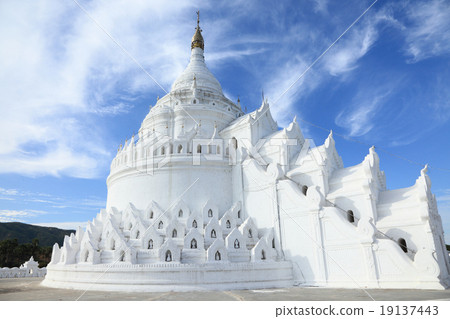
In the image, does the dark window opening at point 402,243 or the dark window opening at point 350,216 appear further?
the dark window opening at point 350,216

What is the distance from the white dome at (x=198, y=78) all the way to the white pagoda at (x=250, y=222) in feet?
22.3

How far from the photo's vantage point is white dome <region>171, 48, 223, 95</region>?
32.0 metres

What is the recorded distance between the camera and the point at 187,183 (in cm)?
2252

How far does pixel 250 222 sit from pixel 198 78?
1831 cm

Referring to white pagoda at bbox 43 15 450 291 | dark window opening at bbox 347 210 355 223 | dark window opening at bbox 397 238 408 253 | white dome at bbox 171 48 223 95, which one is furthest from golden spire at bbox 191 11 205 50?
dark window opening at bbox 397 238 408 253

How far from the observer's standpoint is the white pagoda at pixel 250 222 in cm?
1611

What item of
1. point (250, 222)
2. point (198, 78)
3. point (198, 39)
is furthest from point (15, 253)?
point (250, 222)

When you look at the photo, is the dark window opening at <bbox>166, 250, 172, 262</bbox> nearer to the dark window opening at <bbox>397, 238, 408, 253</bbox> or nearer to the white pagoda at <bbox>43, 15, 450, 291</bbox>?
the white pagoda at <bbox>43, 15, 450, 291</bbox>

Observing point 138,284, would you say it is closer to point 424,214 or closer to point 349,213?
point 349,213

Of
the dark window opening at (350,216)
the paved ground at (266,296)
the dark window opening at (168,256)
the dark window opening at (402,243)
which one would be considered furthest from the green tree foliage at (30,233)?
the dark window opening at (402,243)

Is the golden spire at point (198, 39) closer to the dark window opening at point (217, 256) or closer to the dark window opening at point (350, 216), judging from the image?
the dark window opening at point (350, 216)

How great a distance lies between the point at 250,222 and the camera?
20.3 m

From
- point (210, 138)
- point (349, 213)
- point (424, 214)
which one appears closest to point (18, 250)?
point (210, 138)

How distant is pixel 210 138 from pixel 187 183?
430cm
